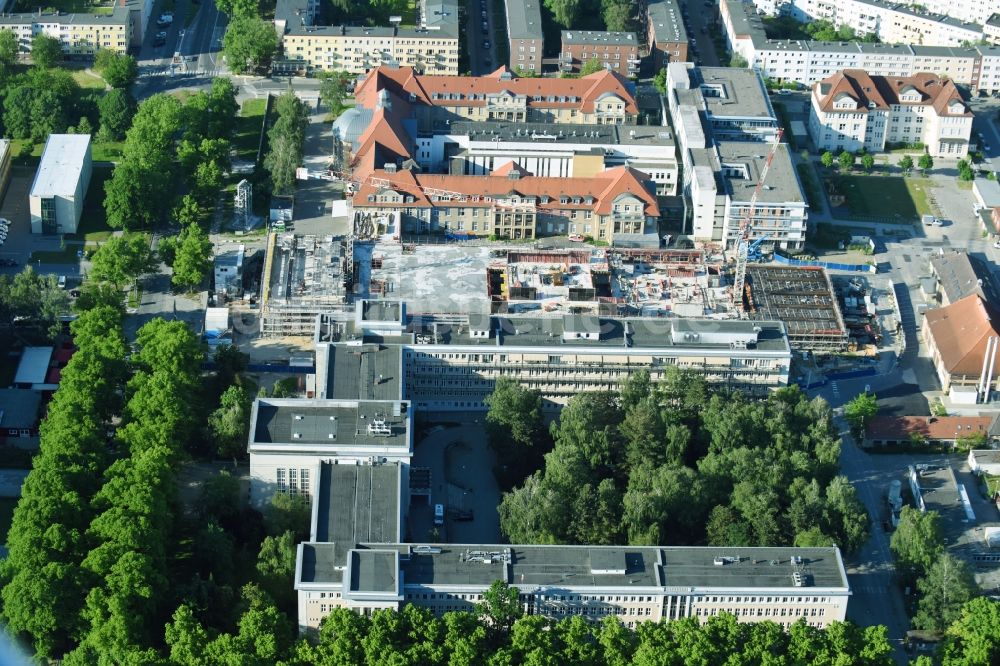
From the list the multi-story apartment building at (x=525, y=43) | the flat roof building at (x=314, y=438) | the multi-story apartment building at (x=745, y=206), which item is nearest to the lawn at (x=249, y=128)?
the multi-story apartment building at (x=525, y=43)

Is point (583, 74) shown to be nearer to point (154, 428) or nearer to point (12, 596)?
point (154, 428)

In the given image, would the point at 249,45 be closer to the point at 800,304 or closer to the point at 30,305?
the point at 30,305

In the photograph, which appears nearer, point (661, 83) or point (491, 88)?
point (491, 88)

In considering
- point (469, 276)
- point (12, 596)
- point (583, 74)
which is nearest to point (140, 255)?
point (469, 276)

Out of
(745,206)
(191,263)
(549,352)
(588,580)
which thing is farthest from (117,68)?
(588,580)

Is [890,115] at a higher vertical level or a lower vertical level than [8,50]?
higher

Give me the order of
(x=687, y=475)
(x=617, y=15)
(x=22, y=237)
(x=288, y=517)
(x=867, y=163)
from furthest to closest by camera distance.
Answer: (x=617, y=15)
(x=867, y=163)
(x=22, y=237)
(x=687, y=475)
(x=288, y=517)

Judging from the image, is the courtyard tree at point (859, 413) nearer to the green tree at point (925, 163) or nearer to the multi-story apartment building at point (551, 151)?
the multi-story apartment building at point (551, 151)
